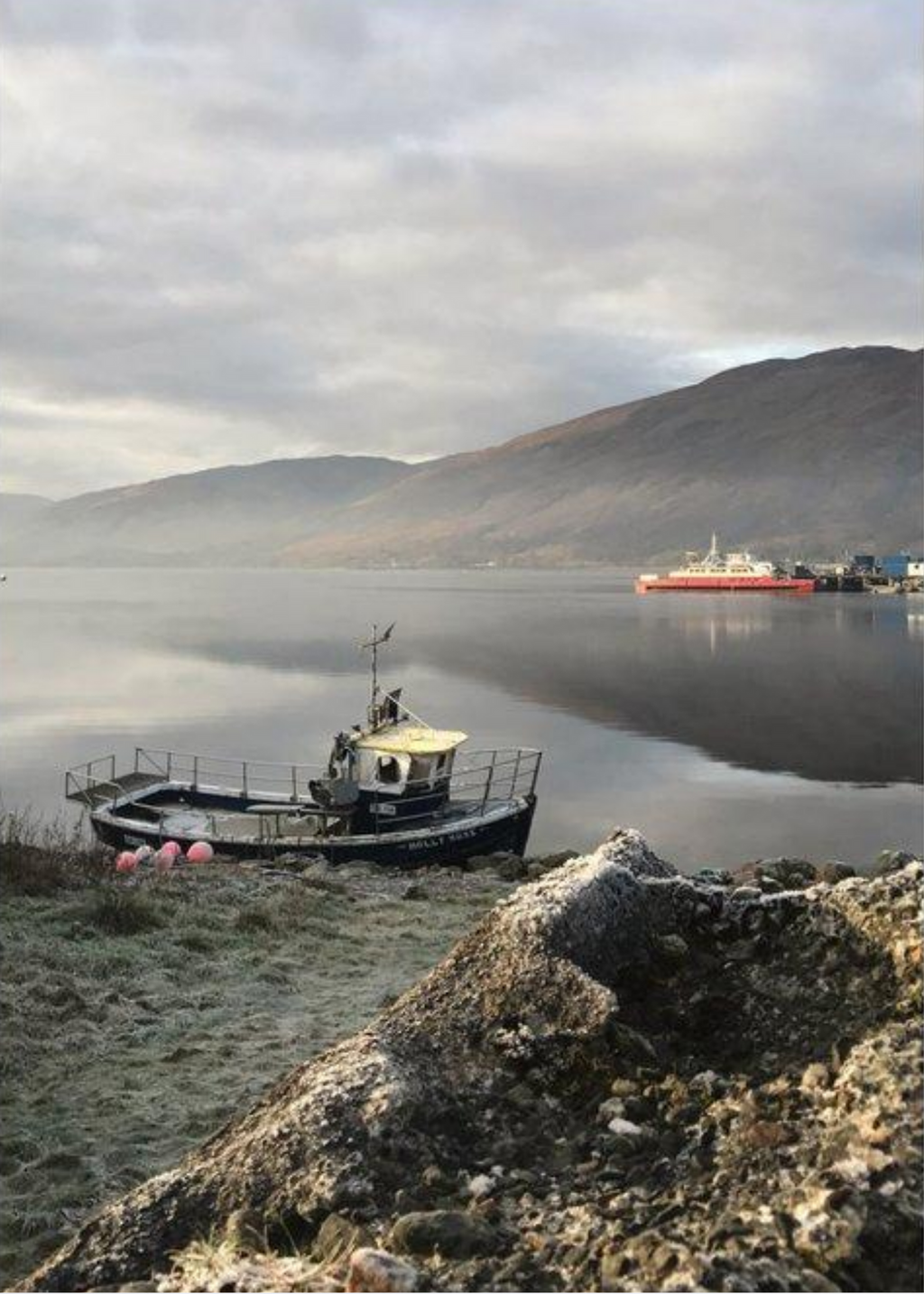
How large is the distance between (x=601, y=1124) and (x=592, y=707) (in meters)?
60.1

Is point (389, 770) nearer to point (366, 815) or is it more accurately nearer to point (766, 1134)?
point (366, 815)

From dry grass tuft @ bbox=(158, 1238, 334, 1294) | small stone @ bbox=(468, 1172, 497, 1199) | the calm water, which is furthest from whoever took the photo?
the calm water

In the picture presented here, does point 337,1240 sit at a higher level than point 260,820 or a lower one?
higher

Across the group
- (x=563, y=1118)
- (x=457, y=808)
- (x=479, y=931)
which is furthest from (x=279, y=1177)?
Answer: (x=457, y=808)

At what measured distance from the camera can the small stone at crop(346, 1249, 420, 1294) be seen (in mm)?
2775

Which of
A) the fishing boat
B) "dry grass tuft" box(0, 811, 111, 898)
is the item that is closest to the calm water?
the fishing boat

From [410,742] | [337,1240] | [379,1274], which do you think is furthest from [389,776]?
[379,1274]

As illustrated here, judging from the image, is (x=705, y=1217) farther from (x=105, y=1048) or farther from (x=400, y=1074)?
(x=105, y=1048)

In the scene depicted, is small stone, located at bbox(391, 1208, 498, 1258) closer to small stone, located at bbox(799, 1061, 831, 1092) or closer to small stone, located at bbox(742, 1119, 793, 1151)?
small stone, located at bbox(742, 1119, 793, 1151)

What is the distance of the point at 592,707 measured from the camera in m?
63.3

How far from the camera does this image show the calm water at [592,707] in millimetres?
37188

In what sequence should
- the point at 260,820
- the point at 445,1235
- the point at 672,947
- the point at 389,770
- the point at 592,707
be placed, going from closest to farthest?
1. the point at 445,1235
2. the point at 672,947
3. the point at 389,770
4. the point at 260,820
5. the point at 592,707

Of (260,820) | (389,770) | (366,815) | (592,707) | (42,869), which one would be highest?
(42,869)

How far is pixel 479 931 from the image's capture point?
4480mm
